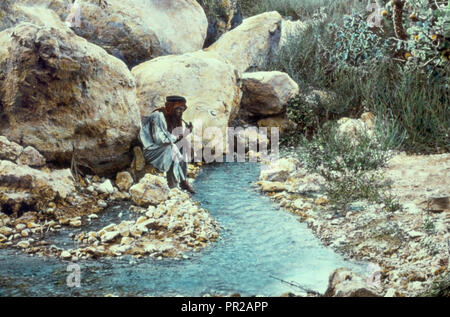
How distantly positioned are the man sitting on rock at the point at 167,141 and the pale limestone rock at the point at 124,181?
245mm

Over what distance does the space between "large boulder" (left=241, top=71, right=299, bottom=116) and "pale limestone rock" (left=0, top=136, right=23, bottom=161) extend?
366 centimetres

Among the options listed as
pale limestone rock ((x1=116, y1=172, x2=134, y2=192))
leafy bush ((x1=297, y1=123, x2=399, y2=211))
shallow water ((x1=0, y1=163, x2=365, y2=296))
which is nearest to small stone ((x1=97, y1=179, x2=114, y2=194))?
pale limestone rock ((x1=116, y1=172, x2=134, y2=192))

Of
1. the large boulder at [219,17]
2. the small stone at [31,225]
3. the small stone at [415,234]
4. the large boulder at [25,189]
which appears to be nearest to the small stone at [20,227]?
the small stone at [31,225]

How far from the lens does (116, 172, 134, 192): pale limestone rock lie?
4.95 metres

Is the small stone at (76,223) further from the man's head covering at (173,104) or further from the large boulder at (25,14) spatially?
the large boulder at (25,14)

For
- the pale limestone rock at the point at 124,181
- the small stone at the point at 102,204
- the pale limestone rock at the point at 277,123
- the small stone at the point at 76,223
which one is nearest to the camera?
the small stone at the point at 76,223

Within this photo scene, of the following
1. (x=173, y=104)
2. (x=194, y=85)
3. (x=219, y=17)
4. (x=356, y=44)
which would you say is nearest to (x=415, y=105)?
(x=356, y=44)

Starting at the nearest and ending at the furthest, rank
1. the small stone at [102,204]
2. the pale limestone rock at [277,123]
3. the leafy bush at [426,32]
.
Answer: the small stone at [102,204] → the leafy bush at [426,32] → the pale limestone rock at [277,123]

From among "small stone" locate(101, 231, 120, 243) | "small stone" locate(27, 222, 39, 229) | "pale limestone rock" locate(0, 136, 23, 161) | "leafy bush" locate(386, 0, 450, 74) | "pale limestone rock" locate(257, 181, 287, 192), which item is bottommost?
"small stone" locate(101, 231, 120, 243)

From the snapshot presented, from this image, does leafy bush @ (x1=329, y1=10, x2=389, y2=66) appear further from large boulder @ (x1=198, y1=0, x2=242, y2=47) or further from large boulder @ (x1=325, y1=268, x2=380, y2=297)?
large boulder @ (x1=325, y1=268, x2=380, y2=297)

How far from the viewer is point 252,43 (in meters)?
8.83

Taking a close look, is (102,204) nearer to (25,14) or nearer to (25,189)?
(25,189)

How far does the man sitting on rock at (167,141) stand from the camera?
16.6ft

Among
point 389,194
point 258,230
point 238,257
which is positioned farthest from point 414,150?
point 238,257
